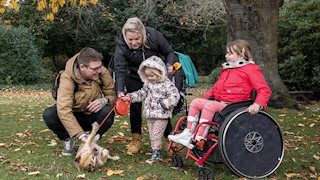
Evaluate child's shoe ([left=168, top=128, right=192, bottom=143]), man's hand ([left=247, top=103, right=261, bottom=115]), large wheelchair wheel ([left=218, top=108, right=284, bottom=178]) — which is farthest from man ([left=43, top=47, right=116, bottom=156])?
man's hand ([left=247, top=103, right=261, bottom=115])

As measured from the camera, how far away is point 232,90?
4340 mm

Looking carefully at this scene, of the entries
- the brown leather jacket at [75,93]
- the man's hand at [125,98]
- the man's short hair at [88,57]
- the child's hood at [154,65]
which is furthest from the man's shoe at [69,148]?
the child's hood at [154,65]

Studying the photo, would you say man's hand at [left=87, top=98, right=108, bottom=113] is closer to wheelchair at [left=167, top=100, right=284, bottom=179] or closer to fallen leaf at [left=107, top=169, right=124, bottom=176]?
fallen leaf at [left=107, top=169, right=124, bottom=176]

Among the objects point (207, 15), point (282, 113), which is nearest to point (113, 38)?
point (207, 15)

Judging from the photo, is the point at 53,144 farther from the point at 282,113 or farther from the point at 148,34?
the point at 282,113

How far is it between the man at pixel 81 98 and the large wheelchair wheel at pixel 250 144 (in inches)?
56.1

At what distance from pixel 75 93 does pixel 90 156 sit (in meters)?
0.86

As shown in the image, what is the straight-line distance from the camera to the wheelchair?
404cm

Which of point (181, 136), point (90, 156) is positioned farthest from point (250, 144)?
point (90, 156)

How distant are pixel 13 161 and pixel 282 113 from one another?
204 inches

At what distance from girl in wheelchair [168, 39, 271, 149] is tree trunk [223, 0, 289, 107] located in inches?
174

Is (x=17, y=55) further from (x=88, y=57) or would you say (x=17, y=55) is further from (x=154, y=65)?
(x=154, y=65)

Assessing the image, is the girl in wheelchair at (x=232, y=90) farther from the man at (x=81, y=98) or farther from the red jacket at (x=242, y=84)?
the man at (x=81, y=98)

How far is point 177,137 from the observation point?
432 cm
